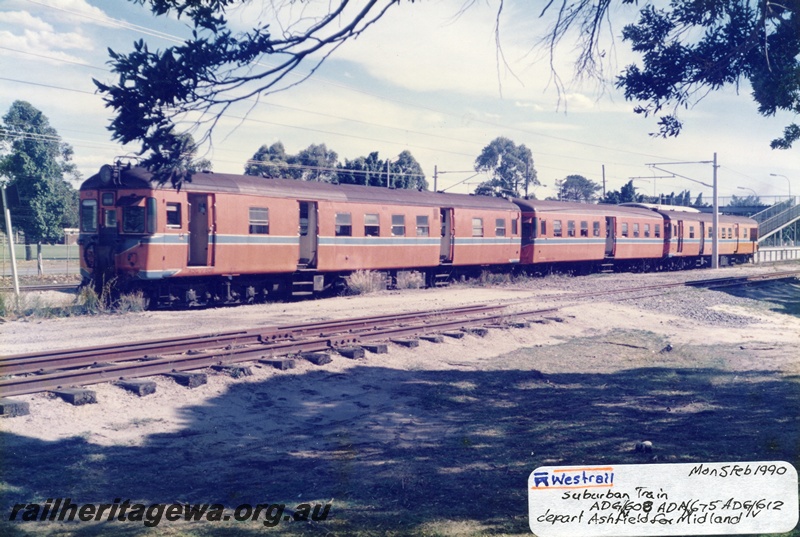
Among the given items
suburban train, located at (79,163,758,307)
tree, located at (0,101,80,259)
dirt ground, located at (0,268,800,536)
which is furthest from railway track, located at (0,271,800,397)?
tree, located at (0,101,80,259)

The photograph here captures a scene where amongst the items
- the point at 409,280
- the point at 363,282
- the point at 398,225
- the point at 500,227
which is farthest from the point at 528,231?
the point at 363,282

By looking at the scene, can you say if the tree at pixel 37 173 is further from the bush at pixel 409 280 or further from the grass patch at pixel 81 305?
the bush at pixel 409 280

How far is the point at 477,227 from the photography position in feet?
83.1

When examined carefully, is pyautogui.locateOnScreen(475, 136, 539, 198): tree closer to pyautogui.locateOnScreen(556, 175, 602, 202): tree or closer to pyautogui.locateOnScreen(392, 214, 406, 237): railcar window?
pyautogui.locateOnScreen(556, 175, 602, 202): tree

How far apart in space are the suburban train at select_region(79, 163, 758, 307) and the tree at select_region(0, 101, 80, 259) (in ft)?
29.6

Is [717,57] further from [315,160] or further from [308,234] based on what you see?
[315,160]

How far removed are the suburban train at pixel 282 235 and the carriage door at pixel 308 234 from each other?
1.3 inches

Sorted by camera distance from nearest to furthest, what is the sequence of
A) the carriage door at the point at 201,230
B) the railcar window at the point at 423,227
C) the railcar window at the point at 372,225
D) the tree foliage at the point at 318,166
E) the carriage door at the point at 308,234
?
1. the carriage door at the point at 201,230
2. the carriage door at the point at 308,234
3. the railcar window at the point at 372,225
4. the railcar window at the point at 423,227
5. the tree foliage at the point at 318,166

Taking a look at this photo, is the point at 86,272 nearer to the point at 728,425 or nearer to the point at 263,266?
the point at 263,266

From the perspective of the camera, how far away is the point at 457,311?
1612 cm

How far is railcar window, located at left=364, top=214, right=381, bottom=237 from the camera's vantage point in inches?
819

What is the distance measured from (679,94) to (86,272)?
13.9 meters

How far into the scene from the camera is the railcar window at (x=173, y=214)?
16.0m

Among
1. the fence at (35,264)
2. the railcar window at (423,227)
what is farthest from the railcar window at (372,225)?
the fence at (35,264)
